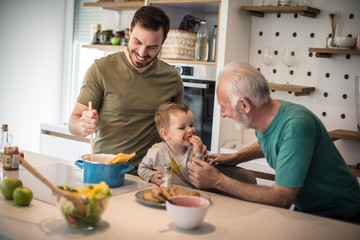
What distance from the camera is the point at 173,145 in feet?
7.55

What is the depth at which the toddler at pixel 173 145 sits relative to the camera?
2.17 meters

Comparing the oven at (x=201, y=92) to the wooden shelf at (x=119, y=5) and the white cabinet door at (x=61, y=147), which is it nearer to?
the wooden shelf at (x=119, y=5)

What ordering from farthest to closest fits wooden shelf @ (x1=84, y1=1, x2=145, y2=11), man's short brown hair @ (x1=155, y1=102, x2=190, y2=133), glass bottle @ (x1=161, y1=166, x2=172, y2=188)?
wooden shelf @ (x1=84, y1=1, x2=145, y2=11) → man's short brown hair @ (x1=155, y1=102, x2=190, y2=133) → glass bottle @ (x1=161, y1=166, x2=172, y2=188)

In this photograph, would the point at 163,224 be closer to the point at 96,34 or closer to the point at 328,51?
the point at 328,51

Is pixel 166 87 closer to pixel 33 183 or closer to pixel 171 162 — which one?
pixel 171 162

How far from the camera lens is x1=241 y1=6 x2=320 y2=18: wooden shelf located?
3.27m

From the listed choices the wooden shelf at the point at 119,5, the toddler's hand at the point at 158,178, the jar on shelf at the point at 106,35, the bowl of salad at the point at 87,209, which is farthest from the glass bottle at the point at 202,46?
the bowl of salad at the point at 87,209

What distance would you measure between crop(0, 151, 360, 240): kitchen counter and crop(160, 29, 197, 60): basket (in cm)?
208

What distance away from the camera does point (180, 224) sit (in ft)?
4.83

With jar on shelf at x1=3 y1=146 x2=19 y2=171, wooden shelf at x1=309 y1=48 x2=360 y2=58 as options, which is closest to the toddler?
jar on shelf at x1=3 y1=146 x2=19 y2=171

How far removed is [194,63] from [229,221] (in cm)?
218

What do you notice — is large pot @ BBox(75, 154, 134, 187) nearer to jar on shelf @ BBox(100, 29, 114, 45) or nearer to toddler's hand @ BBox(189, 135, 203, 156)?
toddler's hand @ BBox(189, 135, 203, 156)

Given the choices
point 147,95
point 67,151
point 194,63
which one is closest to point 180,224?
point 147,95

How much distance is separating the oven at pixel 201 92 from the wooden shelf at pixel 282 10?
1.66 feet
